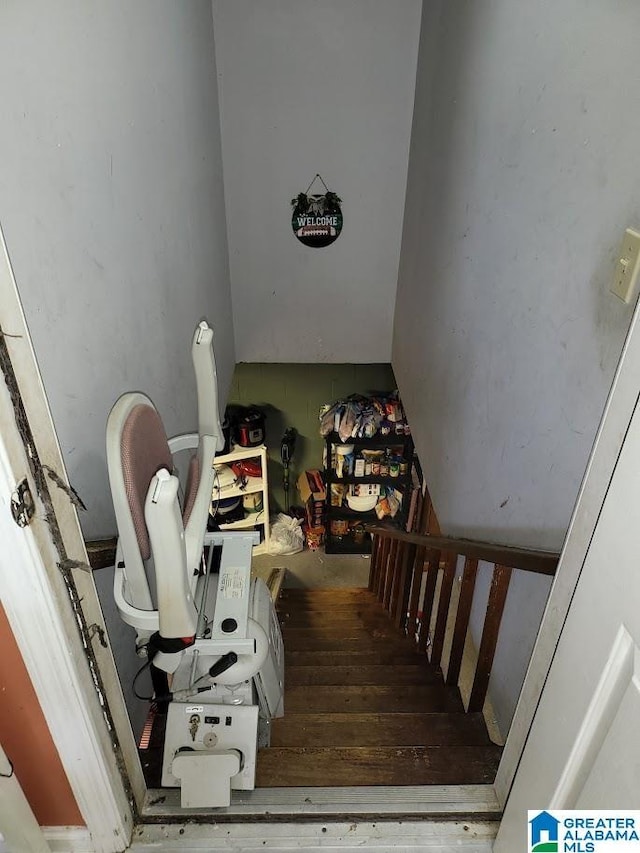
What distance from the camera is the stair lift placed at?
96cm

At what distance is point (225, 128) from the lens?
3.30 m

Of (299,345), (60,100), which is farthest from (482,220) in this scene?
(299,345)

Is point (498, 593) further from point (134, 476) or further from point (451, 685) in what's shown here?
point (134, 476)

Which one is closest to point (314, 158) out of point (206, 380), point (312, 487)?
point (206, 380)

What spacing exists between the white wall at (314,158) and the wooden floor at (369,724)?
7.26 ft

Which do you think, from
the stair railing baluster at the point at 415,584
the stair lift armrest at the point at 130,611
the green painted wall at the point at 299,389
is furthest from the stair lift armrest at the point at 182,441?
the green painted wall at the point at 299,389

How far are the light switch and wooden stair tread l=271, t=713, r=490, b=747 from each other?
145 cm

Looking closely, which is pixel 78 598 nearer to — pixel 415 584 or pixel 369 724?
pixel 369 724

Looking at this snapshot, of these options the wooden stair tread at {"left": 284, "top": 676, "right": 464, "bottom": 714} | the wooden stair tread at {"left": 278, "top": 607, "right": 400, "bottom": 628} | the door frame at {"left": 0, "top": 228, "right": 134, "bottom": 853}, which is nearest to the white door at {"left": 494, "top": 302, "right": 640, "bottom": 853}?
the door frame at {"left": 0, "top": 228, "right": 134, "bottom": 853}

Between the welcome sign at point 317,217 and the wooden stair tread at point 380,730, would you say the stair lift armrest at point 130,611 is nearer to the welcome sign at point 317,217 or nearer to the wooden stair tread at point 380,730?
the wooden stair tread at point 380,730

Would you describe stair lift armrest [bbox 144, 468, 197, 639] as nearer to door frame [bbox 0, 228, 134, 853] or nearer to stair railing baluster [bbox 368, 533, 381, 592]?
door frame [bbox 0, 228, 134, 853]

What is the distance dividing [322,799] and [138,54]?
2.16 metres

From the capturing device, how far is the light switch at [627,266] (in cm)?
102

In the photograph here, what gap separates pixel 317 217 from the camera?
3.57m
